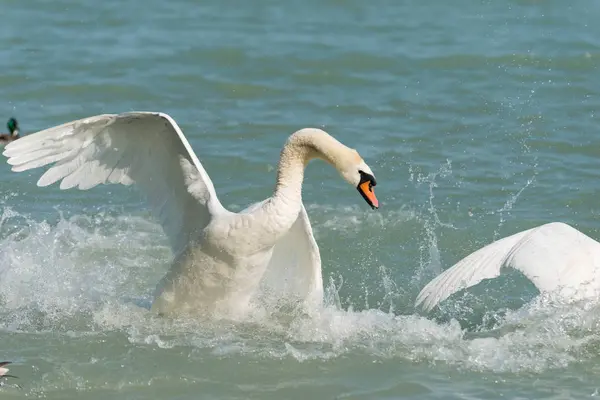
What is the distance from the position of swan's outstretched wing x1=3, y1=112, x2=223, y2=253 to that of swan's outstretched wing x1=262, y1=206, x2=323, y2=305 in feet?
2.05

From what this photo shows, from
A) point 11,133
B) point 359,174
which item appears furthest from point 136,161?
point 11,133

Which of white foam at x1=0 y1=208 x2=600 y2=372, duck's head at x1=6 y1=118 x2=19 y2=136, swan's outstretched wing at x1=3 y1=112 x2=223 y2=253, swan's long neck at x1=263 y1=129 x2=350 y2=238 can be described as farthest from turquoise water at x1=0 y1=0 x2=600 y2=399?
swan's long neck at x1=263 y1=129 x2=350 y2=238

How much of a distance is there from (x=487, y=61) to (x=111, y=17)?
4755 mm

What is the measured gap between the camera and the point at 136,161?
27.2 feet

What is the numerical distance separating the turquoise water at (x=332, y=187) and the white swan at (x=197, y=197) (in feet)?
0.83

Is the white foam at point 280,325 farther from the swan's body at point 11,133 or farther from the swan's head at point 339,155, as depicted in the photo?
the swan's body at point 11,133

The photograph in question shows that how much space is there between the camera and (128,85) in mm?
13852

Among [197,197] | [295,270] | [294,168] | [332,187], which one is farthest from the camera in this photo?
[332,187]

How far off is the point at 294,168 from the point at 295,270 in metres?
0.96

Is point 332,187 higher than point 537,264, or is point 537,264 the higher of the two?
point 537,264

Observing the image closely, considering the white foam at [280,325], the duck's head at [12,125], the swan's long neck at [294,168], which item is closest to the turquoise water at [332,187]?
the white foam at [280,325]

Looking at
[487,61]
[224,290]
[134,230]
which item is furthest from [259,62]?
[224,290]

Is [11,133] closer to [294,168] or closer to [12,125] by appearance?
[12,125]

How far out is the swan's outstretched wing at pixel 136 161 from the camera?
791cm
